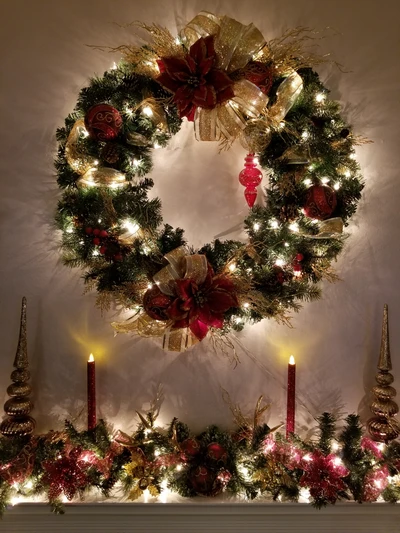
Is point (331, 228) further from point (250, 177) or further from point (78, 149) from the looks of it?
point (78, 149)

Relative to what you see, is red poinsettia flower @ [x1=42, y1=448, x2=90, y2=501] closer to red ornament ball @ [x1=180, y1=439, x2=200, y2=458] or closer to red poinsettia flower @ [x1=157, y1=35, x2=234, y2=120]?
red ornament ball @ [x1=180, y1=439, x2=200, y2=458]

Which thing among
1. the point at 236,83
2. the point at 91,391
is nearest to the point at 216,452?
the point at 91,391

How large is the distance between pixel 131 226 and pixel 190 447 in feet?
2.52

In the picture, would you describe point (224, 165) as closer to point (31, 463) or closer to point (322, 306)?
point (322, 306)

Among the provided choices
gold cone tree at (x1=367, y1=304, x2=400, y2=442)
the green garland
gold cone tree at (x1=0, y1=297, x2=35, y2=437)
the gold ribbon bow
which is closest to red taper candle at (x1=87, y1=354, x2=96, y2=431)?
the green garland

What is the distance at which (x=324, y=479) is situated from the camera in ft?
3.72

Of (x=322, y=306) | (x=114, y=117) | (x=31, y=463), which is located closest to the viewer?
(x=114, y=117)

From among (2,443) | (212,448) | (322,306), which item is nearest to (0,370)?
(2,443)

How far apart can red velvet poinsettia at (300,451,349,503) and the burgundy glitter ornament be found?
88 cm

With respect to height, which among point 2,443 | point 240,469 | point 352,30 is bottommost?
point 240,469

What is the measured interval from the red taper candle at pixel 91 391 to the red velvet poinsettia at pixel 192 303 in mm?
350

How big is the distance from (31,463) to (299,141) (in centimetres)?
133

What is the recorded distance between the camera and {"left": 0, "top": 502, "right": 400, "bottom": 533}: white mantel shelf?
1.18 metres

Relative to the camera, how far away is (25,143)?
1.21 metres
